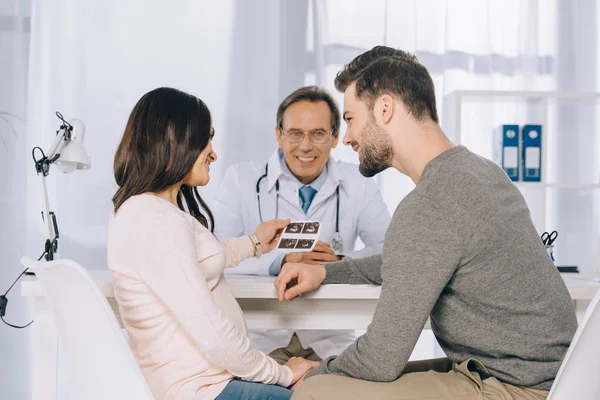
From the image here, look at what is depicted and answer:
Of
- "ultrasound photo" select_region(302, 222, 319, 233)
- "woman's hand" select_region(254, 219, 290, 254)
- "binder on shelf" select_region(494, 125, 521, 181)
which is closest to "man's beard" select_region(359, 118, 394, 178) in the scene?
"ultrasound photo" select_region(302, 222, 319, 233)

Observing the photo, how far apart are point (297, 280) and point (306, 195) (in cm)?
112

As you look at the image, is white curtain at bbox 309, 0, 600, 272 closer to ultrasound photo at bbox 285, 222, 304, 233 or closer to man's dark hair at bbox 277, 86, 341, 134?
man's dark hair at bbox 277, 86, 341, 134

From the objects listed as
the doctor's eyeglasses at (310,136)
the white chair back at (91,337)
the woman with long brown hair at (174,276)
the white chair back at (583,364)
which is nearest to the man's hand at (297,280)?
the woman with long brown hair at (174,276)

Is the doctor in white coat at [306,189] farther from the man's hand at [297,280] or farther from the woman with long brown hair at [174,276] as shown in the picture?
the woman with long brown hair at [174,276]

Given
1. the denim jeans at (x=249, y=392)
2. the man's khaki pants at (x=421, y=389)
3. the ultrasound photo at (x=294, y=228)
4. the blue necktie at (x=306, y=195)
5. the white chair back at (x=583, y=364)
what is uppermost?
the blue necktie at (x=306, y=195)

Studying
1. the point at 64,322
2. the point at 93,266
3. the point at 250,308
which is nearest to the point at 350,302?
the point at 250,308

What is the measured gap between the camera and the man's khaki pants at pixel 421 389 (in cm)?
123

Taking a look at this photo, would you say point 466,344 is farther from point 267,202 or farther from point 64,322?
point 267,202

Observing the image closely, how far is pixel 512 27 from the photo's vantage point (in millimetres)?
4426

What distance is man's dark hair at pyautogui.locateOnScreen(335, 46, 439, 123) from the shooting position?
58.2 inches

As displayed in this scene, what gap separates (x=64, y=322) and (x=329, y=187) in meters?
1.77

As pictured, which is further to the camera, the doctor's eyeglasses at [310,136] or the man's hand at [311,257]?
the doctor's eyeglasses at [310,136]

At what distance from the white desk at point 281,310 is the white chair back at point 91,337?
2.09 feet

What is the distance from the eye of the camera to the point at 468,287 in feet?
4.24
